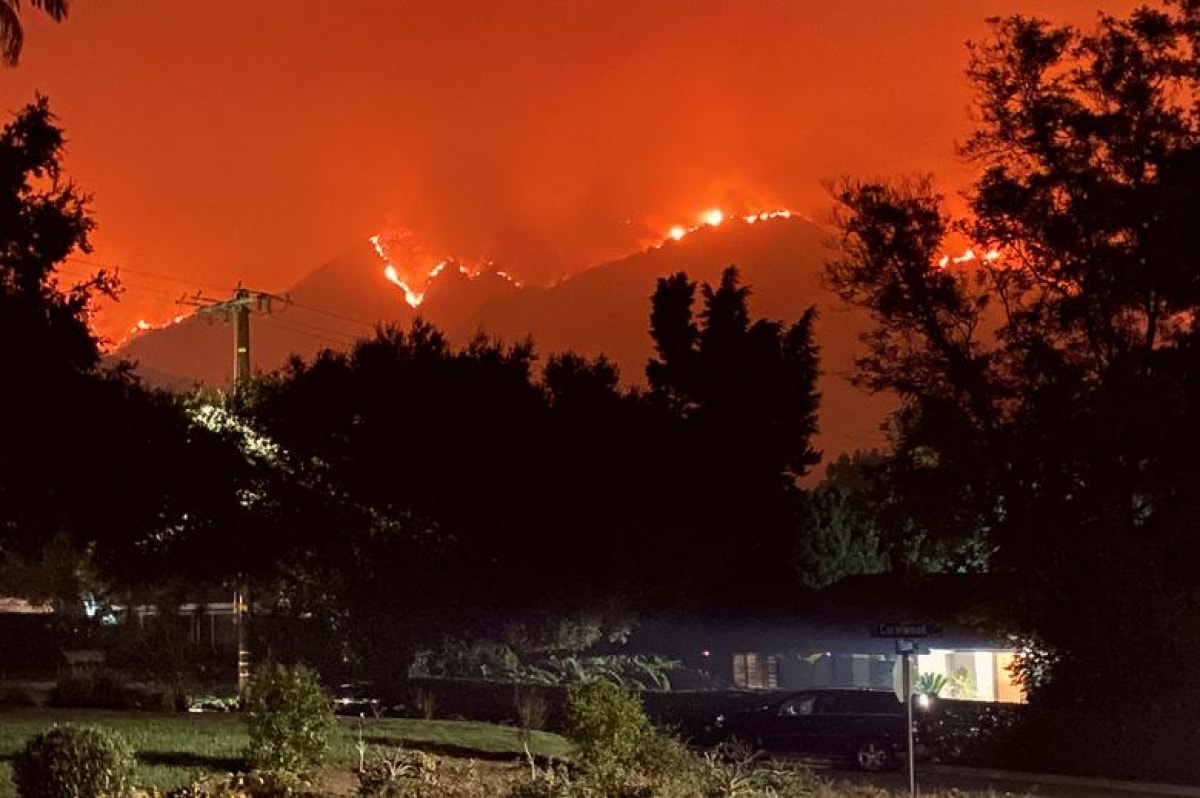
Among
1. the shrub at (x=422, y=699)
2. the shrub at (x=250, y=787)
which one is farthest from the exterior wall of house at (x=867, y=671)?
the shrub at (x=250, y=787)

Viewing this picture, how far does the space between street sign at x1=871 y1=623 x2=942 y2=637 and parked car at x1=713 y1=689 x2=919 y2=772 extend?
1069cm

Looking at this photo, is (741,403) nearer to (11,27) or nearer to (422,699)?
(422,699)

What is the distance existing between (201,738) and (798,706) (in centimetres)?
1308

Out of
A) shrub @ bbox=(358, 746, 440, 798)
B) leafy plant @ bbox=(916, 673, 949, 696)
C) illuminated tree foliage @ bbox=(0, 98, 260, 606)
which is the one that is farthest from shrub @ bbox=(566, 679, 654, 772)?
leafy plant @ bbox=(916, 673, 949, 696)

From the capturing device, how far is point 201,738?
1845 cm

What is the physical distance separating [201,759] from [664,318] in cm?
5499

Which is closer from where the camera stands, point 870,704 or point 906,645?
point 906,645

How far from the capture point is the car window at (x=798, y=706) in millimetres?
27984

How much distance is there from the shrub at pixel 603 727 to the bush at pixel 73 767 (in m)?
5.27

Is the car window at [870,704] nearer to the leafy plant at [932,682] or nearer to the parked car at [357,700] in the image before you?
the parked car at [357,700]

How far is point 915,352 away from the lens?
29.5 meters

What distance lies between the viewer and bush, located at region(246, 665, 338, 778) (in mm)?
16016

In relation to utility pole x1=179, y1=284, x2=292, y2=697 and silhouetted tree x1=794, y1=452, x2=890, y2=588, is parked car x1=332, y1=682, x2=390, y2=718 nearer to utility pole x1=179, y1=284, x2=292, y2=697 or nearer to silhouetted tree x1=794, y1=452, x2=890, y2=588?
utility pole x1=179, y1=284, x2=292, y2=697


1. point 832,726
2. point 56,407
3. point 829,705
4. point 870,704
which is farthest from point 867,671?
point 56,407
